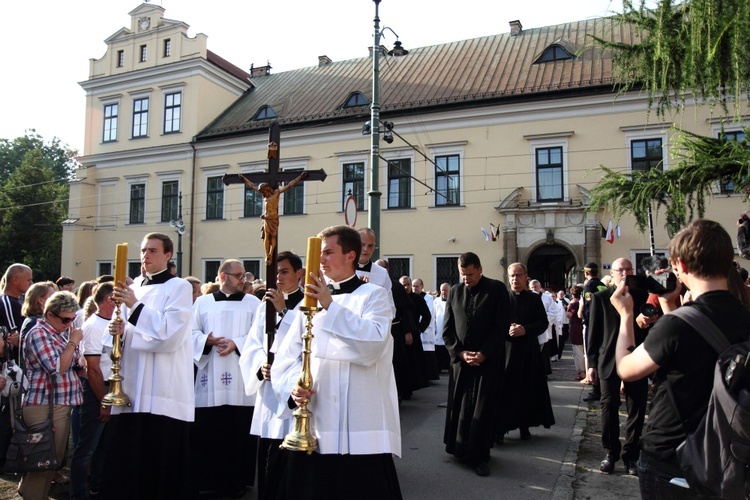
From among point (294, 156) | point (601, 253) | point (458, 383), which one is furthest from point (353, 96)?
point (458, 383)

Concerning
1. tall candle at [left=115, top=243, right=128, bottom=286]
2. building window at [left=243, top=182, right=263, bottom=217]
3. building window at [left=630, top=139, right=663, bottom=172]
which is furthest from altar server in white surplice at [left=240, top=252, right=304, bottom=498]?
building window at [left=243, top=182, right=263, bottom=217]

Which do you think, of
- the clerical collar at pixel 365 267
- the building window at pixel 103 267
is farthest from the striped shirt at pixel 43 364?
the building window at pixel 103 267

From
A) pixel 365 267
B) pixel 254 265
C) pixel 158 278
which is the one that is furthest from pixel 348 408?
pixel 254 265

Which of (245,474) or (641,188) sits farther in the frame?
(641,188)

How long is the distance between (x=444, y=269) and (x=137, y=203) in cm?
1613

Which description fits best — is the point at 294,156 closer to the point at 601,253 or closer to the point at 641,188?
the point at 601,253

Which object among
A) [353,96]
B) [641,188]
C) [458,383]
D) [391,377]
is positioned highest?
[353,96]

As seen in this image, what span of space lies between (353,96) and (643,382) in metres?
22.5

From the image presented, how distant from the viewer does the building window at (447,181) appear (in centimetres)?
2316

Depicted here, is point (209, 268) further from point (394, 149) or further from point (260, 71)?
point (260, 71)

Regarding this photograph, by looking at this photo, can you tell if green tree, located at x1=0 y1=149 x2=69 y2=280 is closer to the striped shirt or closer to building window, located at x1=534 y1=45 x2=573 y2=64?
building window, located at x1=534 y1=45 x2=573 y2=64

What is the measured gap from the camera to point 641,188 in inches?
304

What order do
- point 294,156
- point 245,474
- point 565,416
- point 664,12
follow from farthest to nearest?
point 294,156 < point 565,416 < point 664,12 < point 245,474

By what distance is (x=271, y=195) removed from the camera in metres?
4.43
